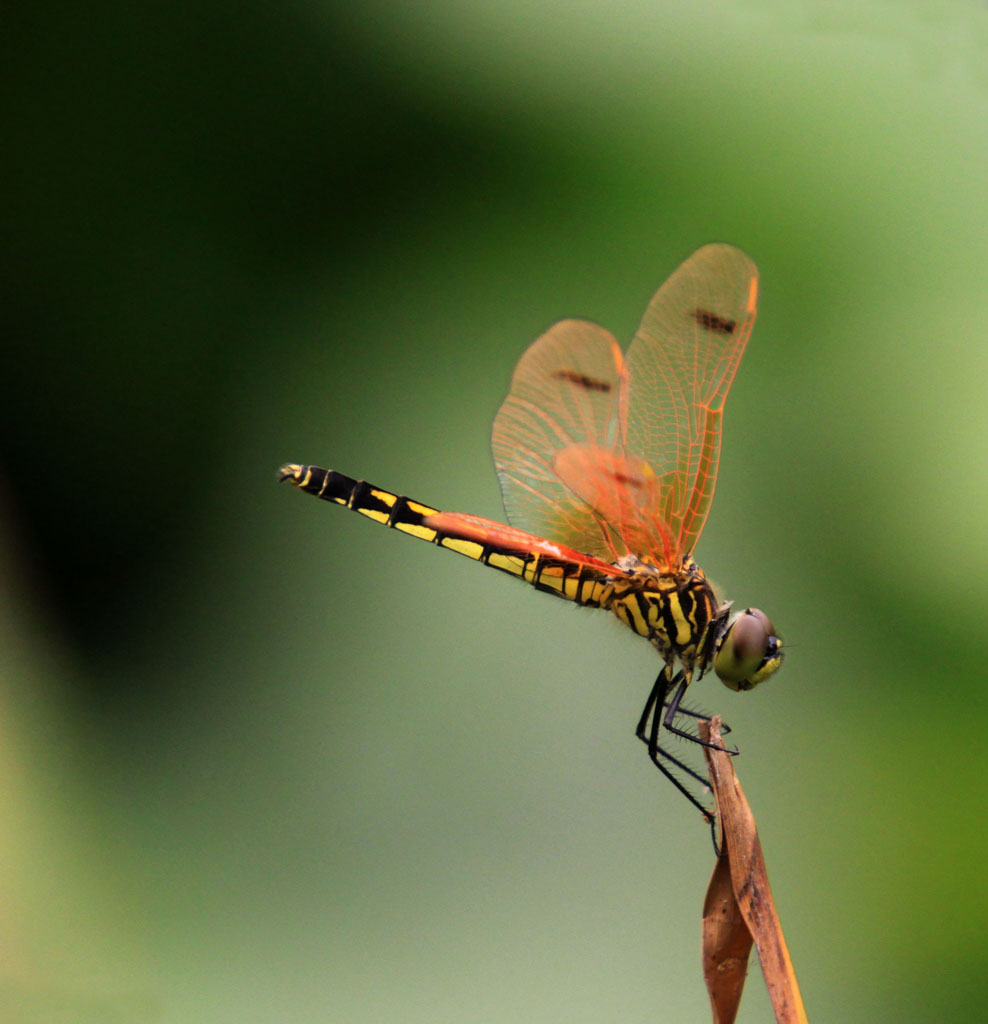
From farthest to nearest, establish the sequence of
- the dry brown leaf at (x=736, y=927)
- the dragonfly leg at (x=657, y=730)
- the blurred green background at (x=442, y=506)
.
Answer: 1. the blurred green background at (x=442, y=506)
2. the dragonfly leg at (x=657, y=730)
3. the dry brown leaf at (x=736, y=927)

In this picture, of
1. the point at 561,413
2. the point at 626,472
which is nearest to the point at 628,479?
the point at 626,472

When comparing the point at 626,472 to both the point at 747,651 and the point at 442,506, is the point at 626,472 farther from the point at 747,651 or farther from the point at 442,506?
the point at 442,506

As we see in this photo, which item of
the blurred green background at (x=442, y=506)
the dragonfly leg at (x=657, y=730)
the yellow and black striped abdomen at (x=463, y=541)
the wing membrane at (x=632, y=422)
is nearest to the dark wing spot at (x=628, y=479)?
the wing membrane at (x=632, y=422)

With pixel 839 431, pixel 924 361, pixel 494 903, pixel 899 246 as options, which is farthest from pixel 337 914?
pixel 899 246

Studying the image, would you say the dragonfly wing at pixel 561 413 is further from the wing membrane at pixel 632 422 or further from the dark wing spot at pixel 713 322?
the dark wing spot at pixel 713 322

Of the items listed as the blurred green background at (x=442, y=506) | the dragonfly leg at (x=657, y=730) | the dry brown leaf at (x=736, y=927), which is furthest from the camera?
the blurred green background at (x=442, y=506)
